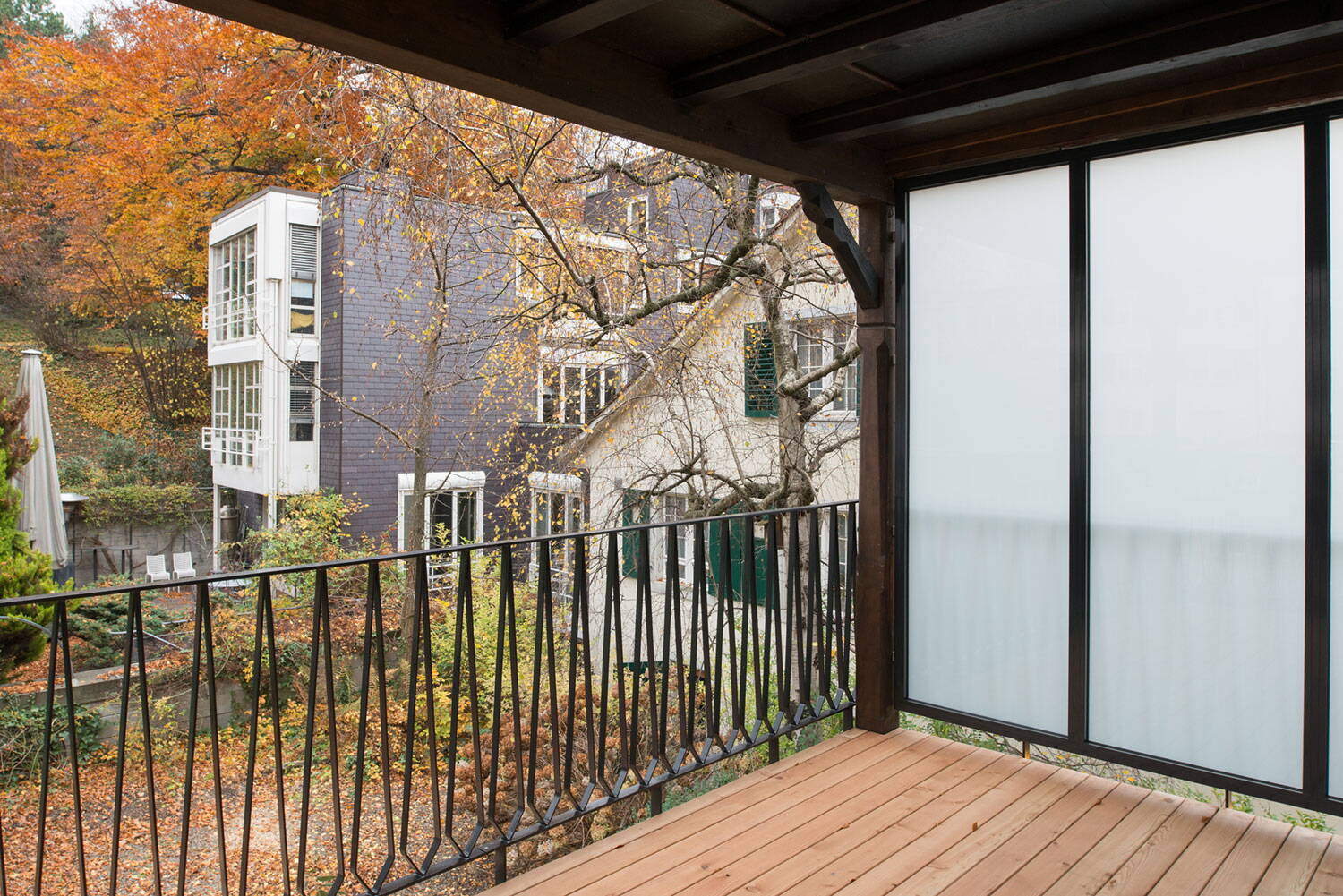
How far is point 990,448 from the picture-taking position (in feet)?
10.6

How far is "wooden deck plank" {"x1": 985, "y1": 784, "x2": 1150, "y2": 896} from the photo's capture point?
7.63 feet

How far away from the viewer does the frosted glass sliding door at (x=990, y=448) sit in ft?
10.1

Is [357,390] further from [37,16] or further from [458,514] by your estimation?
[37,16]

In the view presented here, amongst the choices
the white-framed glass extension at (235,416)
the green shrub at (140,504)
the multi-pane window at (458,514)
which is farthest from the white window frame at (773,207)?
the green shrub at (140,504)

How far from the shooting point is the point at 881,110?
9.20 feet

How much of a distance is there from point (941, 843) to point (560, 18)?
2.43 metres

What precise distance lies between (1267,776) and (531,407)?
917 cm

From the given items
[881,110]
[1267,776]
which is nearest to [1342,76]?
[881,110]

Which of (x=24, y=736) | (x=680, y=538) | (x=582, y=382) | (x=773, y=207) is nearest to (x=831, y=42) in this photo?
(x=773, y=207)

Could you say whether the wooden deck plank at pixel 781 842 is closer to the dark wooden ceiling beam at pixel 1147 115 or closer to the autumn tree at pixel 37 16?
the dark wooden ceiling beam at pixel 1147 115

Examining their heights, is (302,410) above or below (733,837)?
above

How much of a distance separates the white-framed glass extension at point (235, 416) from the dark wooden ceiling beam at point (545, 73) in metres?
11.2

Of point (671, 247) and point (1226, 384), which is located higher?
point (671, 247)

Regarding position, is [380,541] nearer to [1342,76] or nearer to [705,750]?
[705,750]
